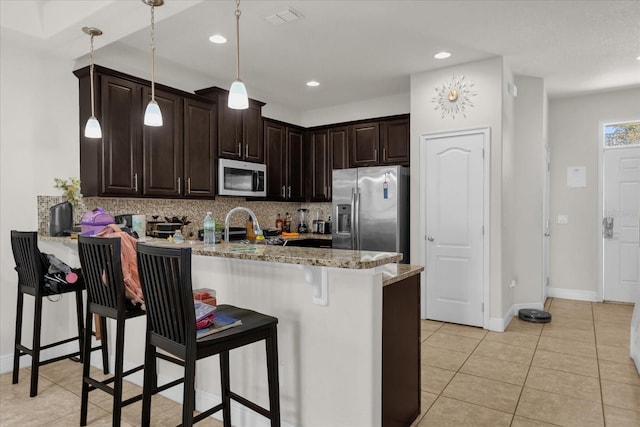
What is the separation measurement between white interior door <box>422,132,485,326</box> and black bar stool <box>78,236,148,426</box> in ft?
10.5

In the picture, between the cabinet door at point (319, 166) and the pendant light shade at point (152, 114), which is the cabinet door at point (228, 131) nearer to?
the cabinet door at point (319, 166)


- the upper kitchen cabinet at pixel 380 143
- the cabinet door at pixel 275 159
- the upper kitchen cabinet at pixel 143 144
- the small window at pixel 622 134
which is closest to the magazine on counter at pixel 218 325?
the upper kitchen cabinet at pixel 143 144

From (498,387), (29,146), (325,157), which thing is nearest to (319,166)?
(325,157)

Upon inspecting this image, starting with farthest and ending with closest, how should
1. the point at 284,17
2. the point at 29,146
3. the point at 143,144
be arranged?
the point at 143,144 → the point at 29,146 → the point at 284,17

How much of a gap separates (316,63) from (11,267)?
3.30m

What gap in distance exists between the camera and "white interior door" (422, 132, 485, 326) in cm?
428

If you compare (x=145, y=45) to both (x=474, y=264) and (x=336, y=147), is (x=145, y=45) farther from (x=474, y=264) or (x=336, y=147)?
(x=474, y=264)

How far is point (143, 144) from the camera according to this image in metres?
3.87

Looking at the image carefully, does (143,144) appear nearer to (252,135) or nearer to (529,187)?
(252,135)

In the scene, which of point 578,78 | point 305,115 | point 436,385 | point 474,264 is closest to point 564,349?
point 474,264

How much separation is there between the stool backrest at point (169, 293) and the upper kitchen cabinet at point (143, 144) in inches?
84.3

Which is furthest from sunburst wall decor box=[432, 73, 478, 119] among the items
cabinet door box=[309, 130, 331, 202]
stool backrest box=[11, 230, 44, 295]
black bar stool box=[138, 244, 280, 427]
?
stool backrest box=[11, 230, 44, 295]

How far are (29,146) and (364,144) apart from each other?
3.69 m

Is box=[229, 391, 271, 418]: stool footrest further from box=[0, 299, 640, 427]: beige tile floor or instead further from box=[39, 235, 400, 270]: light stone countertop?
box=[39, 235, 400, 270]: light stone countertop
